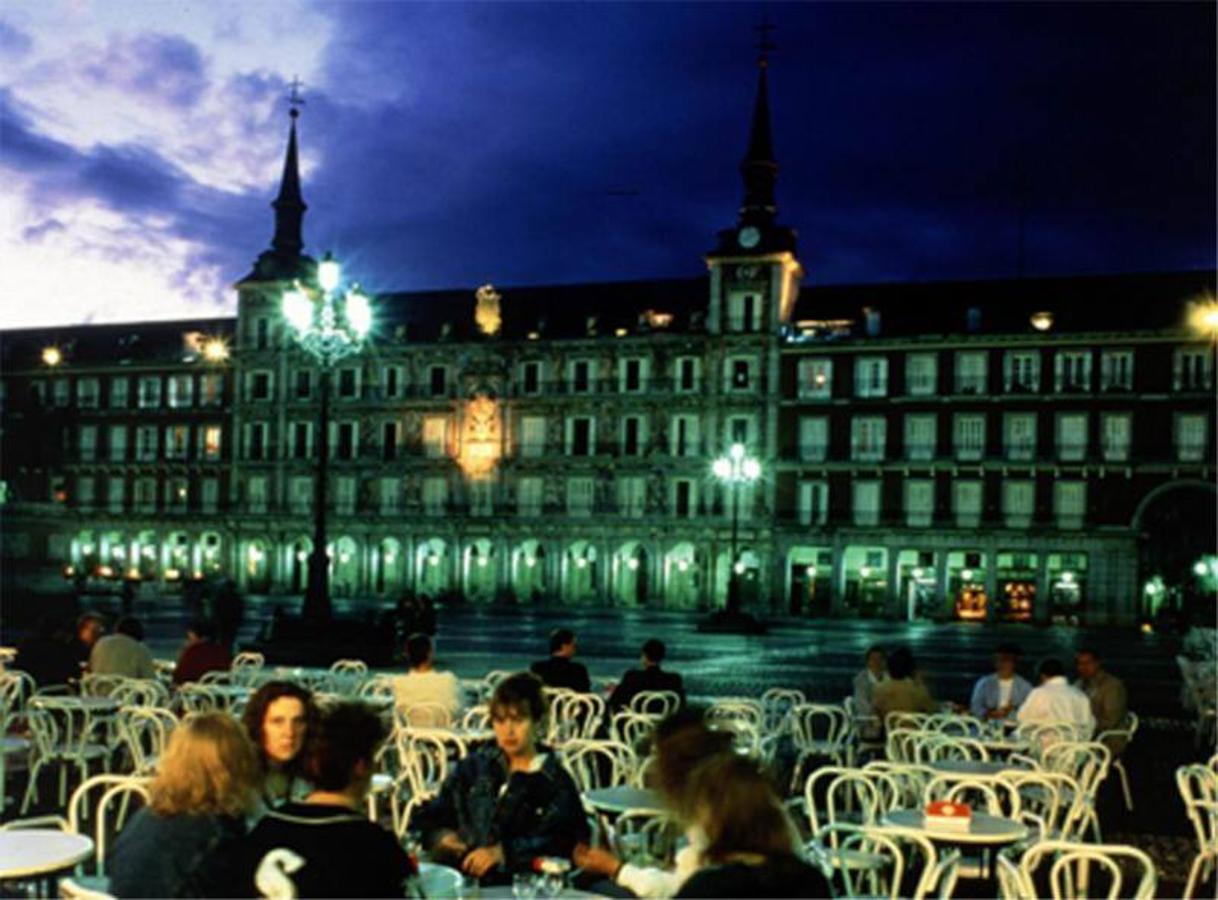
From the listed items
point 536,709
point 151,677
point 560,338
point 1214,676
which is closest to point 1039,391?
point 560,338

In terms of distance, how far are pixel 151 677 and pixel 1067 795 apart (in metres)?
7.42

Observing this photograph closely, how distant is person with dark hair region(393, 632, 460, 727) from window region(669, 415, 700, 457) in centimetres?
4396

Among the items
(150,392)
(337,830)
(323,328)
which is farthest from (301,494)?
(337,830)

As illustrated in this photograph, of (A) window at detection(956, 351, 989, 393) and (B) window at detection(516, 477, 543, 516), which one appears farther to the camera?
(B) window at detection(516, 477, 543, 516)

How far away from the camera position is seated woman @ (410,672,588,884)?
17.5ft

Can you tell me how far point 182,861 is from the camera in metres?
4.25

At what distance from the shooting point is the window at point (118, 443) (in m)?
64.2

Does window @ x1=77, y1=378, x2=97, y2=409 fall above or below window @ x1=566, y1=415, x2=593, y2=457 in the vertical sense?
above

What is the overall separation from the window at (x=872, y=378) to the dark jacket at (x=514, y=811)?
46.7 meters

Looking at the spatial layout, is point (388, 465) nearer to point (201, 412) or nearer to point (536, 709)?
point (201, 412)

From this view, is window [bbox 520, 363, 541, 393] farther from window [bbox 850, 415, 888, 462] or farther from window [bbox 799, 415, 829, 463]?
window [bbox 850, 415, 888, 462]

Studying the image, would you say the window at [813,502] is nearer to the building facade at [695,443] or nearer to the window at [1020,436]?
the building facade at [695,443]

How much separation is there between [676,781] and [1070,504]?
4653 centimetres

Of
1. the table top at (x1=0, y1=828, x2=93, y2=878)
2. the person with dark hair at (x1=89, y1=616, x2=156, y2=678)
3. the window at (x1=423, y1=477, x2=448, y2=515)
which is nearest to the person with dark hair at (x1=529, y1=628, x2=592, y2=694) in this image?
the person with dark hair at (x1=89, y1=616, x2=156, y2=678)
